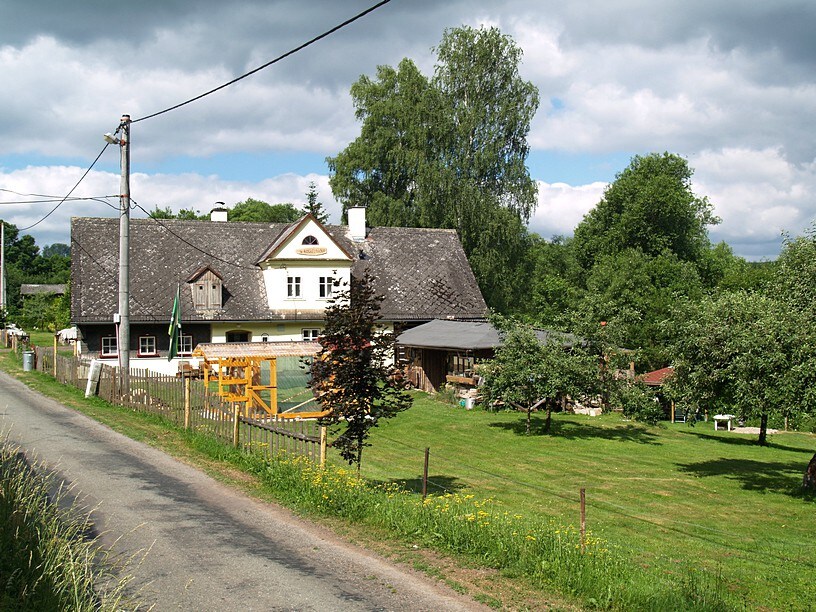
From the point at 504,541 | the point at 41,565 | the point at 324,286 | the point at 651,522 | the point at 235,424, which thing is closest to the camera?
the point at 41,565

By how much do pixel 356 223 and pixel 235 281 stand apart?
8718 mm

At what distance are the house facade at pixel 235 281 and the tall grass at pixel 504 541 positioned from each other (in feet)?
72.0

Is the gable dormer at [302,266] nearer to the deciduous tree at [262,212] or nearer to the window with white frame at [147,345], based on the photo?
the window with white frame at [147,345]

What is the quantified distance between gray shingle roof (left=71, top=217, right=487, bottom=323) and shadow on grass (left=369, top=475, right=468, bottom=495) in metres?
22.1

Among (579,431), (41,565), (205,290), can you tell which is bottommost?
(579,431)

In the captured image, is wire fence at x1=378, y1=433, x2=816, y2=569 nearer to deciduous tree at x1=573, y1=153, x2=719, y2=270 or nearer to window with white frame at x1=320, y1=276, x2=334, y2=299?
window with white frame at x1=320, y1=276, x2=334, y2=299

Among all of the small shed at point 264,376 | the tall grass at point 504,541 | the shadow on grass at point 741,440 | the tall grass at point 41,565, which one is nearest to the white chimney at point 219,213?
the small shed at point 264,376

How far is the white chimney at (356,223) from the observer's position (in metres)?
45.3

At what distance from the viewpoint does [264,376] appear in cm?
2945

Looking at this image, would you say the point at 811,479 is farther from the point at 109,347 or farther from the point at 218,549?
the point at 109,347

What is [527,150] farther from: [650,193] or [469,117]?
[650,193]

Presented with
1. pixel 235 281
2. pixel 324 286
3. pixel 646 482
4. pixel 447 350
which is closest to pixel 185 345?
pixel 235 281

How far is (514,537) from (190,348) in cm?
3011

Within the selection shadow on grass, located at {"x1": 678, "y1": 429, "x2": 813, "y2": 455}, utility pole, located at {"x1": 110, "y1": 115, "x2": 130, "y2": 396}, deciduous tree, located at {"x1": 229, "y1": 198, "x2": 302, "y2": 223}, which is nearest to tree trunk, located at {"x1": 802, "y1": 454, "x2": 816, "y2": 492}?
shadow on grass, located at {"x1": 678, "y1": 429, "x2": 813, "y2": 455}
